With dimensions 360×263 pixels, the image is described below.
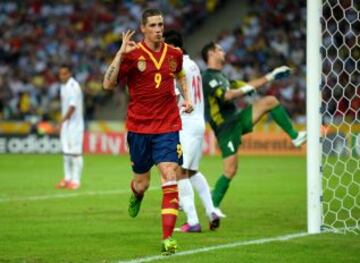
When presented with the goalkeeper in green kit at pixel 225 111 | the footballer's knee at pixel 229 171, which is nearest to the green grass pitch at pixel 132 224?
the footballer's knee at pixel 229 171

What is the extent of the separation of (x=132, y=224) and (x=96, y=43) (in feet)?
75.2

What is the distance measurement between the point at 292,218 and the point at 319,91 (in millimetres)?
2311

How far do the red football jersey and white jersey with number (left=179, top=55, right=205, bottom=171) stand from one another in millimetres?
1765

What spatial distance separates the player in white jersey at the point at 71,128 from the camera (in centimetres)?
1809

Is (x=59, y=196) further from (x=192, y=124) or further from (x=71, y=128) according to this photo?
(x=192, y=124)

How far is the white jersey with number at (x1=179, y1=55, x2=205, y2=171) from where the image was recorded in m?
11.2

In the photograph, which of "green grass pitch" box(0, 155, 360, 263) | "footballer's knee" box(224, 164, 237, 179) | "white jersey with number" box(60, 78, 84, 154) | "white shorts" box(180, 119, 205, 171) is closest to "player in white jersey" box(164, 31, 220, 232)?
"white shorts" box(180, 119, 205, 171)

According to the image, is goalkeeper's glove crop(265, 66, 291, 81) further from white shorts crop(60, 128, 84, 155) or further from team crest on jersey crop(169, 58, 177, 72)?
white shorts crop(60, 128, 84, 155)

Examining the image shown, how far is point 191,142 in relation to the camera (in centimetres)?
1128

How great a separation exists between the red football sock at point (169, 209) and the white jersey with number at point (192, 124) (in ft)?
6.67

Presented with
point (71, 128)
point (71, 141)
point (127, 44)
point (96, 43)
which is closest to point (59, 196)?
point (71, 141)

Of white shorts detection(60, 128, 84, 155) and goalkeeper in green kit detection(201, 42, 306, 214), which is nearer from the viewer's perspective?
goalkeeper in green kit detection(201, 42, 306, 214)

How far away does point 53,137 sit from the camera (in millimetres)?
30375

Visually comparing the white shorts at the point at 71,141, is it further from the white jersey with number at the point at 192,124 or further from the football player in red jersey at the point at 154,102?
the football player in red jersey at the point at 154,102
